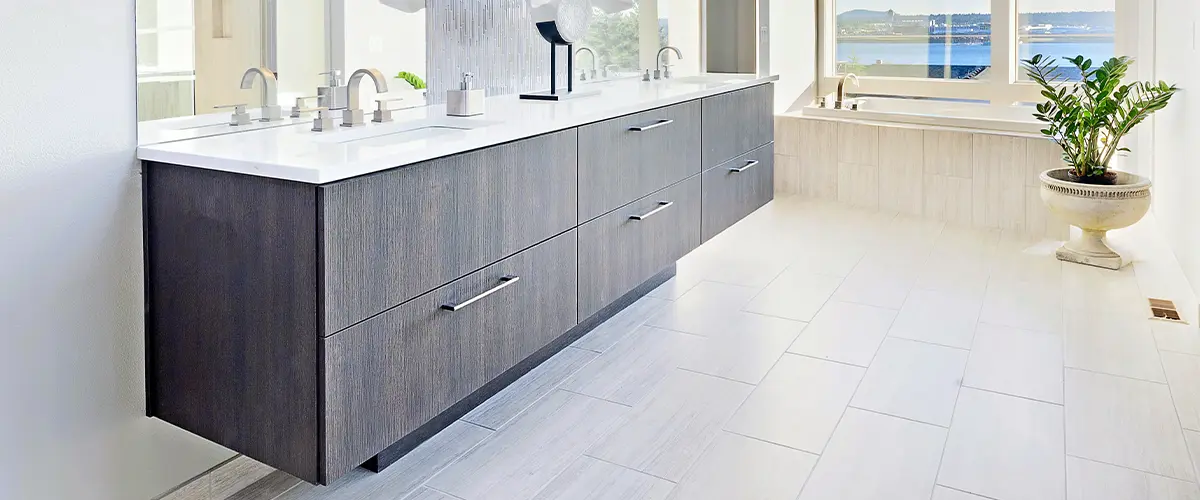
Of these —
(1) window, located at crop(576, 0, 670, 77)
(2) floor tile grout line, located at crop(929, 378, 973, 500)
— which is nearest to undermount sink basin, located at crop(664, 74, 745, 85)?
(1) window, located at crop(576, 0, 670, 77)

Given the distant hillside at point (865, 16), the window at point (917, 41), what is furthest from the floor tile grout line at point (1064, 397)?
the distant hillside at point (865, 16)

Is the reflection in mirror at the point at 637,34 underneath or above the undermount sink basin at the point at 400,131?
above

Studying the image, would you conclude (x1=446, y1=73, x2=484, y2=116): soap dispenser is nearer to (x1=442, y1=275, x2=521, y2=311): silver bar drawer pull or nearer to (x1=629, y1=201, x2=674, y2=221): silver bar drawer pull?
(x1=442, y1=275, x2=521, y2=311): silver bar drawer pull

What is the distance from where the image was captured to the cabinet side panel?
1629 millimetres

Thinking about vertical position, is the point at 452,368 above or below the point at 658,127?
below

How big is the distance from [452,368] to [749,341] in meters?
1.26

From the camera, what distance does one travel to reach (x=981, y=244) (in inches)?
170

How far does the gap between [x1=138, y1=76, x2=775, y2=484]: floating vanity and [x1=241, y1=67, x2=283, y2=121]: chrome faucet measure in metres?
0.04

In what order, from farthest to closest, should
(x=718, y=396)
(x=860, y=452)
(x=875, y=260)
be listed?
1. (x=875, y=260)
2. (x=718, y=396)
3. (x=860, y=452)

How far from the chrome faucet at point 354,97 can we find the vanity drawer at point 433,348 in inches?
20.4

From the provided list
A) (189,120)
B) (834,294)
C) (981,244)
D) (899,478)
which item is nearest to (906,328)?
(834,294)

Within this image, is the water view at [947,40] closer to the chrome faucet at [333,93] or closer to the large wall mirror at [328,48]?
the large wall mirror at [328,48]

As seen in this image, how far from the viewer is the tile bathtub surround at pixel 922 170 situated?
14.9ft

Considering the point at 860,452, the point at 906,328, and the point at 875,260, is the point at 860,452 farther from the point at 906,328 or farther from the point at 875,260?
the point at 875,260
